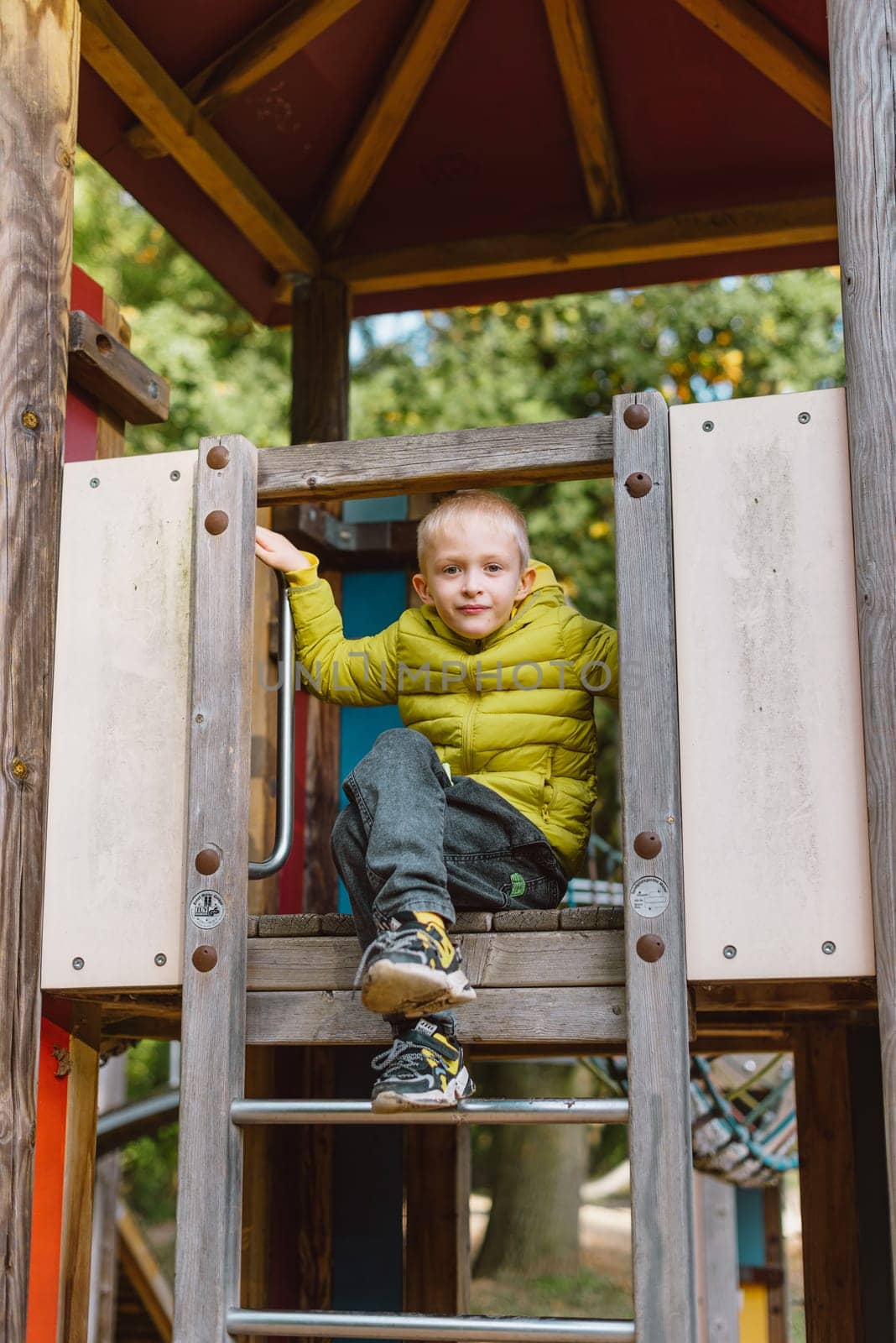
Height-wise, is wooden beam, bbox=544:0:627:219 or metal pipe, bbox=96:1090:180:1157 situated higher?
wooden beam, bbox=544:0:627:219

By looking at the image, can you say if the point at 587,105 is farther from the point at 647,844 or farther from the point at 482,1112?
the point at 482,1112

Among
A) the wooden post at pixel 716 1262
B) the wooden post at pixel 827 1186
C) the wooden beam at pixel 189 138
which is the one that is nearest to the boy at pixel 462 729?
the wooden post at pixel 827 1186

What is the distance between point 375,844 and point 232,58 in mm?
→ 3184

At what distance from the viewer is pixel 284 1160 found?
503 centimetres

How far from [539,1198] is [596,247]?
11396mm

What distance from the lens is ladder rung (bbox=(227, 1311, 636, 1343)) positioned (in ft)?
8.39

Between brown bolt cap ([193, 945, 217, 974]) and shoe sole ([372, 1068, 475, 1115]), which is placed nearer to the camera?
shoe sole ([372, 1068, 475, 1115])

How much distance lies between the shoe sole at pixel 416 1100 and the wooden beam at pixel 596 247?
388cm

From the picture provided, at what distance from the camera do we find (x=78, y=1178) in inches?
143

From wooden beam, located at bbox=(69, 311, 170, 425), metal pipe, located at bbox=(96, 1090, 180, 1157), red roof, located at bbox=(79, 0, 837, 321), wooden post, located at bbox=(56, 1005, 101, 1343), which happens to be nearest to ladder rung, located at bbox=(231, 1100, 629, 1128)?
wooden post, located at bbox=(56, 1005, 101, 1343)

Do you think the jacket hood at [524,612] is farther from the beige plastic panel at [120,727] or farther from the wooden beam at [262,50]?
the wooden beam at [262,50]

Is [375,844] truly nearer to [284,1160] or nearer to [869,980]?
[869,980]

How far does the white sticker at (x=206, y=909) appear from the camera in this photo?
9.80 feet

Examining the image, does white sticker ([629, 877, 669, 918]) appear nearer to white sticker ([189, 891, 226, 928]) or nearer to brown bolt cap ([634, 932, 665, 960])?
brown bolt cap ([634, 932, 665, 960])
